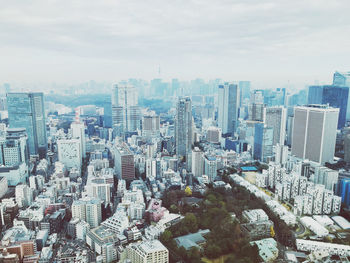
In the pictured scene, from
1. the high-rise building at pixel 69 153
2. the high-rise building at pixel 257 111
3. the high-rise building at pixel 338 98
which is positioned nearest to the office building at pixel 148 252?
the high-rise building at pixel 69 153

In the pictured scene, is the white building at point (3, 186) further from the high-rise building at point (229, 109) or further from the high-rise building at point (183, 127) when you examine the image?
the high-rise building at point (229, 109)

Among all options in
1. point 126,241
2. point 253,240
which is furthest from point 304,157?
point 126,241

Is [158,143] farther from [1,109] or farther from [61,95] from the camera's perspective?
[61,95]

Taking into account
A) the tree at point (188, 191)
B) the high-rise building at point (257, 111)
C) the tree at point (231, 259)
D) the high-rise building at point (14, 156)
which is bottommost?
the tree at point (188, 191)

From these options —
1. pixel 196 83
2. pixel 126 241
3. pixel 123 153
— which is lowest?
pixel 126 241

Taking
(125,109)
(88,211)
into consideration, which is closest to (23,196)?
(88,211)

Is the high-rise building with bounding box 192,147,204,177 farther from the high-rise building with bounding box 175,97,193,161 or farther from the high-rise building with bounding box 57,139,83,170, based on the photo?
the high-rise building with bounding box 57,139,83,170
